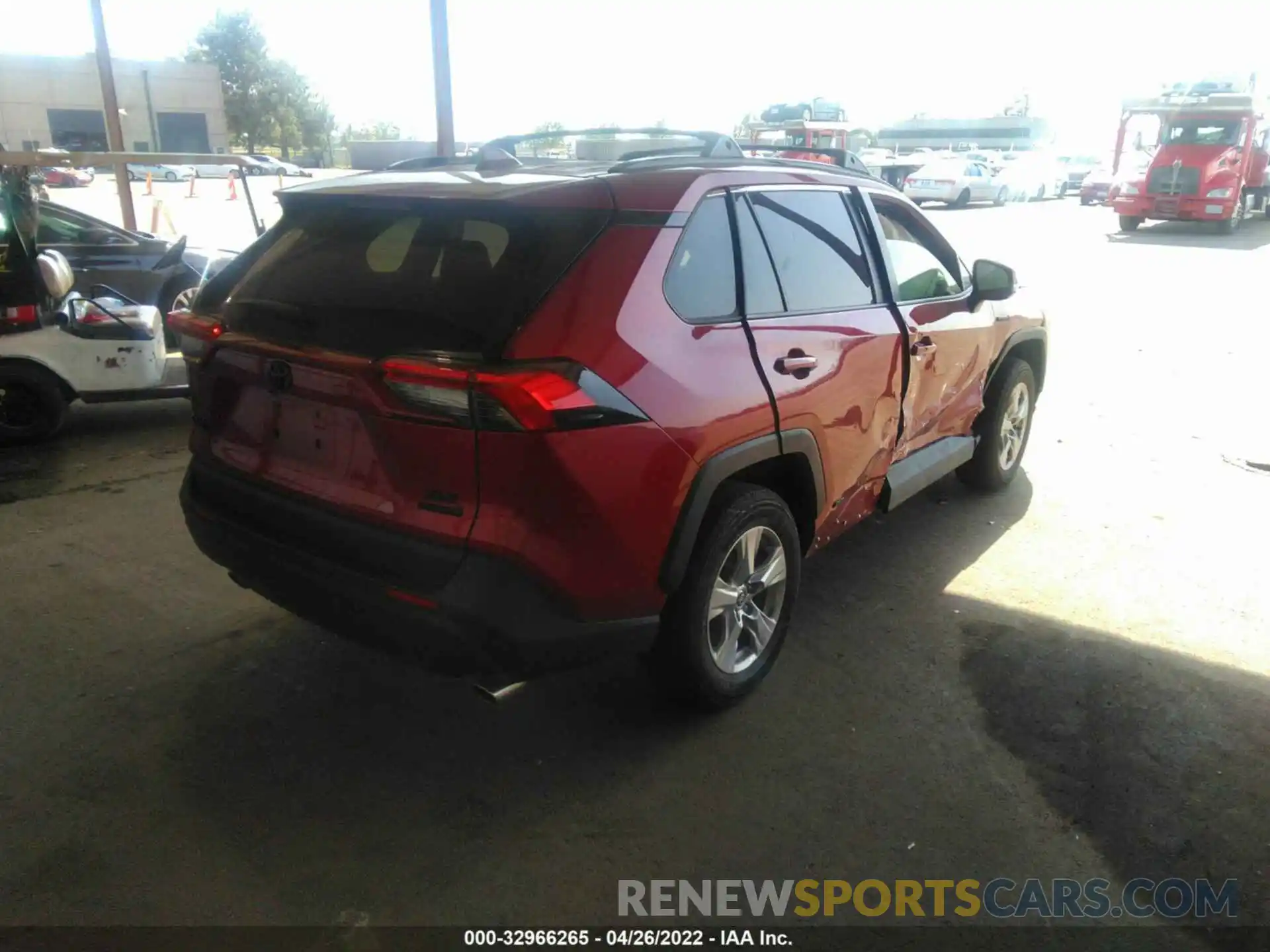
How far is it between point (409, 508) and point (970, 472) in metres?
3.65

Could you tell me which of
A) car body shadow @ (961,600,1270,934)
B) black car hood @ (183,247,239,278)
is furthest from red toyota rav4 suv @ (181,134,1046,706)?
black car hood @ (183,247,239,278)

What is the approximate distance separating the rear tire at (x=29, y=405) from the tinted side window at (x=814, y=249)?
5.04m

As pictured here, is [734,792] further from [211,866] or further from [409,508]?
[211,866]

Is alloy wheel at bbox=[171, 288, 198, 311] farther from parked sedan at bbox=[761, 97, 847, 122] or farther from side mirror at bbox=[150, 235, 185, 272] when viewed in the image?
parked sedan at bbox=[761, 97, 847, 122]

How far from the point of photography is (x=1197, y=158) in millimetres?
19906

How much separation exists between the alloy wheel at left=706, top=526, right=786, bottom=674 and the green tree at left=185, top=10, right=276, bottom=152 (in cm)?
7166

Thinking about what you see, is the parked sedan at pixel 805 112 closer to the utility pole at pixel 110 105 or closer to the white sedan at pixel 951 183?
the white sedan at pixel 951 183

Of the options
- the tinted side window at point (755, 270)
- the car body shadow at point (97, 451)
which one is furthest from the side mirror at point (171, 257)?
the tinted side window at point (755, 270)

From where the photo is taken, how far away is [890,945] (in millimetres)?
2393

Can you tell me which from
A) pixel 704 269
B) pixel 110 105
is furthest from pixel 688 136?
pixel 110 105

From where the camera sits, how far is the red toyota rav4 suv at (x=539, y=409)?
2.50 metres

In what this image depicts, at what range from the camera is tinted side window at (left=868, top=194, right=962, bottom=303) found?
4.05 m

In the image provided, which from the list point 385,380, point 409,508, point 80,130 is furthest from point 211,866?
point 80,130

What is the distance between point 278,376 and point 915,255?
9.27ft
